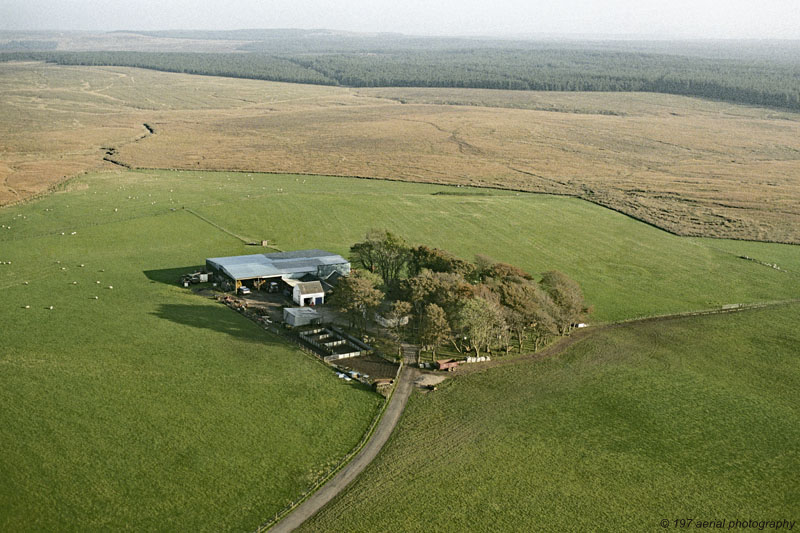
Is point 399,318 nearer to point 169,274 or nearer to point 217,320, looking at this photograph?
point 217,320

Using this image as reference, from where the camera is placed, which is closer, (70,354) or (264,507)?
(264,507)

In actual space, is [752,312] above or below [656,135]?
below

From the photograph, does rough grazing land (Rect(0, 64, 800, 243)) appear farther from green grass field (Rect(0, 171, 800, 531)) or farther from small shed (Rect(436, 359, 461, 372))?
small shed (Rect(436, 359, 461, 372))

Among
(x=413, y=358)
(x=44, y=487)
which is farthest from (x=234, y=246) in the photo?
(x=44, y=487)

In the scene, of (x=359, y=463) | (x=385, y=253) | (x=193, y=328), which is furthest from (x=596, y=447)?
(x=193, y=328)

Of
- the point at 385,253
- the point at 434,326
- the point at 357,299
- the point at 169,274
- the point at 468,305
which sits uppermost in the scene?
the point at 385,253

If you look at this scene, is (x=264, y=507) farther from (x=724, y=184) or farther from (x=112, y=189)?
(x=724, y=184)
